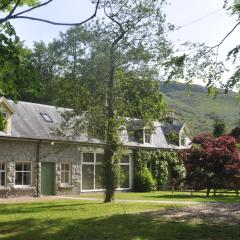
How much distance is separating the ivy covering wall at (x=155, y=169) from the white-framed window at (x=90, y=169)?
403cm

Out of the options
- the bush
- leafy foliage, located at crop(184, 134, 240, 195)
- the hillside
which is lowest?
the bush

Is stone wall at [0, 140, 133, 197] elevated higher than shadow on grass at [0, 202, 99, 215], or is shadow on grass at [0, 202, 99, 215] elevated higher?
stone wall at [0, 140, 133, 197]

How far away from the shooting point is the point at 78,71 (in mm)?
23750

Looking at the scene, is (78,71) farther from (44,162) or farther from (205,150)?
(205,150)

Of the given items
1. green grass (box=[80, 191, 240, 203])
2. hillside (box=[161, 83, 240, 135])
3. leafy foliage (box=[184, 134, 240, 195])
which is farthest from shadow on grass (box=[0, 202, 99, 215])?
hillside (box=[161, 83, 240, 135])

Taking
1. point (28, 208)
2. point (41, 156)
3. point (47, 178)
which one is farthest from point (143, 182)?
point (28, 208)

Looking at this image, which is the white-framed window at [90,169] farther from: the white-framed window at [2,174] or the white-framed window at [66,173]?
the white-framed window at [2,174]

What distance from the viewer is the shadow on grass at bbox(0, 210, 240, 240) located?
12297 millimetres

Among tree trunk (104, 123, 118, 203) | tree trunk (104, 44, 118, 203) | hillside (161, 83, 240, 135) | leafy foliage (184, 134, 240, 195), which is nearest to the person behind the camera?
tree trunk (104, 44, 118, 203)

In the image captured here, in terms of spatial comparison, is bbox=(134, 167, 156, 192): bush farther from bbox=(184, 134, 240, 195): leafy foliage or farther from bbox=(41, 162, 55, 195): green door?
bbox=(41, 162, 55, 195): green door

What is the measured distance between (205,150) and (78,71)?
11452 mm

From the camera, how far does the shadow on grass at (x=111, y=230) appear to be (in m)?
12.3

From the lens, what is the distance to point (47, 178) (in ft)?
102

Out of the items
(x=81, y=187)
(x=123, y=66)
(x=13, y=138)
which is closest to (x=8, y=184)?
(x=13, y=138)
